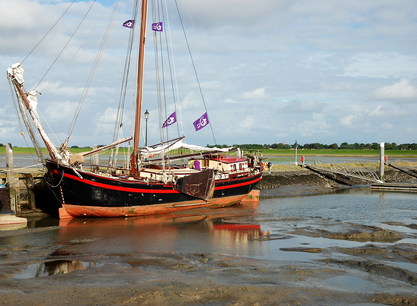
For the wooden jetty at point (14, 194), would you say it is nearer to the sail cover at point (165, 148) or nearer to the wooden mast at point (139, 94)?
the wooden mast at point (139, 94)

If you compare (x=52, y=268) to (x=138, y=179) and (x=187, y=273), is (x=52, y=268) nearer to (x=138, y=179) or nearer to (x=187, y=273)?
(x=187, y=273)

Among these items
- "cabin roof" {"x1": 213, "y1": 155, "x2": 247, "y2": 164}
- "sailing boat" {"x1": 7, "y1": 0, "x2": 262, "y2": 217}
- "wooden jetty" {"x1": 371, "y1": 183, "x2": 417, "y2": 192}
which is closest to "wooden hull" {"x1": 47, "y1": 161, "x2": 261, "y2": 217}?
"sailing boat" {"x1": 7, "y1": 0, "x2": 262, "y2": 217}

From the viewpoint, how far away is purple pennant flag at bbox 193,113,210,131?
3341 cm

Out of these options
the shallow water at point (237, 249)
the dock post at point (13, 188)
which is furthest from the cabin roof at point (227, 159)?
the dock post at point (13, 188)

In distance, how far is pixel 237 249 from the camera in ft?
65.9

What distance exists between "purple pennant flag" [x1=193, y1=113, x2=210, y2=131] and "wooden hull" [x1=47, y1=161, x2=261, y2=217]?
498 centimetres

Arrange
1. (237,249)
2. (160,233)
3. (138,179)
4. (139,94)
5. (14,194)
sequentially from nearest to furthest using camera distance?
(237,249)
(160,233)
(14,194)
(138,179)
(139,94)

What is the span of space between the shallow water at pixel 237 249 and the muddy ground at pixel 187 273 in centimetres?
5

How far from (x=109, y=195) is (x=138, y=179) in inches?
95.1

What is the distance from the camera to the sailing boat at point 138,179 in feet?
90.8

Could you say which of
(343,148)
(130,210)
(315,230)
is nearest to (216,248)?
(315,230)

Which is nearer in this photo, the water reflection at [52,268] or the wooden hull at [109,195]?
the water reflection at [52,268]

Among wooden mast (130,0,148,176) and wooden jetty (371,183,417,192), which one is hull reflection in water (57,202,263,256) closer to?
wooden mast (130,0,148,176)

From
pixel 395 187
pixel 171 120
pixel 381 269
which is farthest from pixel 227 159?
pixel 381 269
